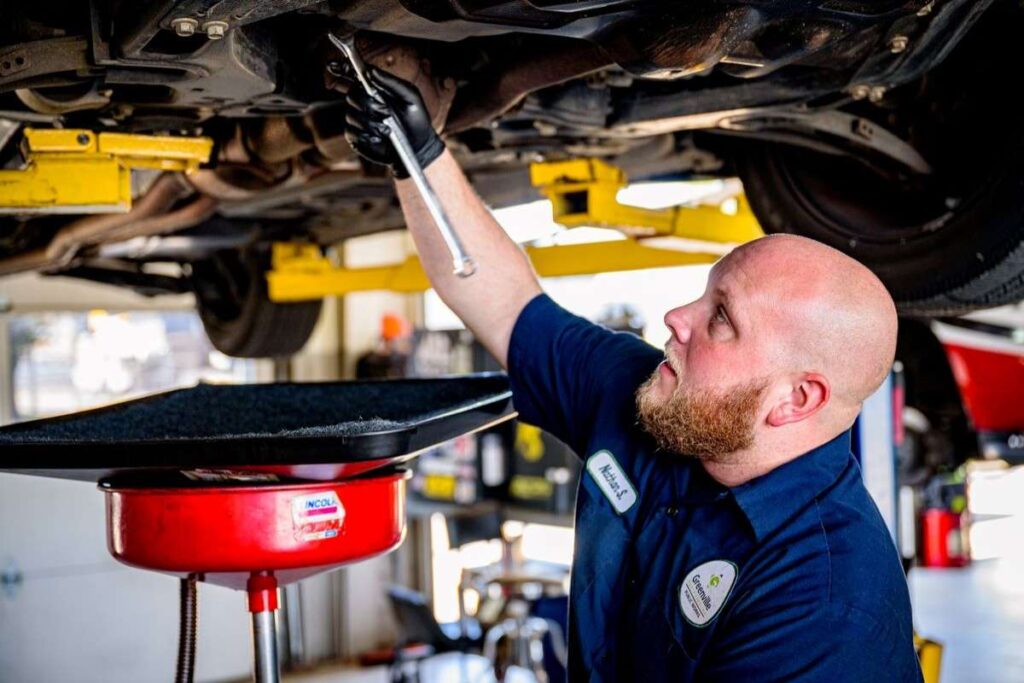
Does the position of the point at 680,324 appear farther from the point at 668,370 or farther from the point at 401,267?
the point at 401,267

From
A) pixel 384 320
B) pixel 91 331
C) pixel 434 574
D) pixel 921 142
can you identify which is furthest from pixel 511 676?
pixel 921 142

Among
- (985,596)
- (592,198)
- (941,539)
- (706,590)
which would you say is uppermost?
(592,198)

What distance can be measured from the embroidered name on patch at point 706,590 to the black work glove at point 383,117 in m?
0.82

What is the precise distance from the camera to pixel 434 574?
8.39 metres

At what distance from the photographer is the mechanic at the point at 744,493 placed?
1.43 meters

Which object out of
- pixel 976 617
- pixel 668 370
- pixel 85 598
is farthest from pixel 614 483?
pixel 976 617

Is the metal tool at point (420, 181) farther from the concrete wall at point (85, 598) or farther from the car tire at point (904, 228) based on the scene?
the concrete wall at point (85, 598)

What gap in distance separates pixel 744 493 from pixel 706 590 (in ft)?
0.49

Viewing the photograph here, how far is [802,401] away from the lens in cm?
159

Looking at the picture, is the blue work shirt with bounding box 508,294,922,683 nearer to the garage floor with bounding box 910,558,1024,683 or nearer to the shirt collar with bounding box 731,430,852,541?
the shirt collar with bounding box 731,430,852,541

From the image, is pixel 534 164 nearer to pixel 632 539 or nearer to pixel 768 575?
pixel 632 539

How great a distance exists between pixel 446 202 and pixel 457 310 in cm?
21

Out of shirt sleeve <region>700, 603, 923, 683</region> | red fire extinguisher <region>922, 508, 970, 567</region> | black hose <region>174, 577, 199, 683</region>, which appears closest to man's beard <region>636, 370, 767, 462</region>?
shirt sleeve <region>700, 603, 923, 683</region>

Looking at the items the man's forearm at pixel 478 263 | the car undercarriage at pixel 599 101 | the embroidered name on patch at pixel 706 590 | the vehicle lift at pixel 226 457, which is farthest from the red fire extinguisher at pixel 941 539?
the embroidered name on patch at pixel 706 590
